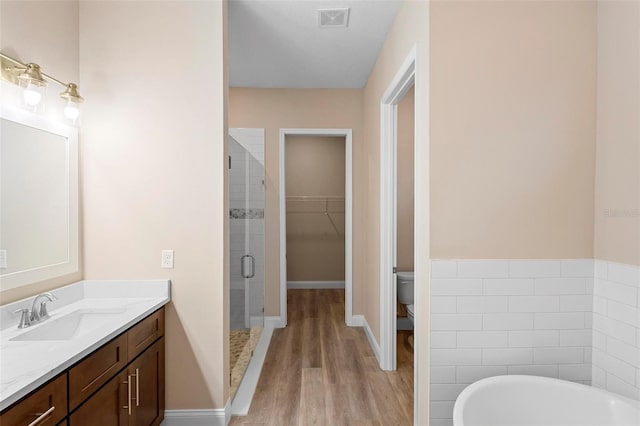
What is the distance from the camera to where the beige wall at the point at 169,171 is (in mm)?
2188

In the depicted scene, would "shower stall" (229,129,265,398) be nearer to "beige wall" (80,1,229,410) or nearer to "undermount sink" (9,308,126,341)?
"beige wall" (80,1,229,410)

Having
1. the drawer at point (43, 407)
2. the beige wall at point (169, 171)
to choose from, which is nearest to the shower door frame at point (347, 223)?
the beige wall at point (169, 171)

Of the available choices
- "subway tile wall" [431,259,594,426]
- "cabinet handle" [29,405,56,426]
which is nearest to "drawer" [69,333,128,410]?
"cabinet handle" [29,405,56,426]

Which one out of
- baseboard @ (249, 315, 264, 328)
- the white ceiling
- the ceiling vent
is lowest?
baseboard @ (249, 315, 264, 328)

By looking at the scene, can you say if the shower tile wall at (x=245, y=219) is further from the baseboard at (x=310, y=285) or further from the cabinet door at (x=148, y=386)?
the baseboard at (x=310, y=285)

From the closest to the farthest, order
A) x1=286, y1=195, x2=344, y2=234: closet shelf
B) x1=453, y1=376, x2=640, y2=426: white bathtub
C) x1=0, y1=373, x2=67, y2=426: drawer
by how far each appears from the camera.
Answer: x1=0, y1=373, x2=67, y2=426: drawer → x1=453, y1=376, x2=640, y2=426: white bathtub → x1=286, y1=195, x2=344, y2=234: closet shelf

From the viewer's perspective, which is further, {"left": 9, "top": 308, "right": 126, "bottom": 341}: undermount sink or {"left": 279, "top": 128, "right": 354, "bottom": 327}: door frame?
{"left": 279, "top": 128, "right": 354, "bottom": 327}: door frame

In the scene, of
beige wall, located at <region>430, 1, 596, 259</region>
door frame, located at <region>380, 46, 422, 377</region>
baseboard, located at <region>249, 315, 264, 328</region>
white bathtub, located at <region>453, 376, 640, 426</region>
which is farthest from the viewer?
baseboard, located at <region>249, 315, 264, 328</region>

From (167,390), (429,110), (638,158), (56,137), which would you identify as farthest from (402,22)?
(167,390)

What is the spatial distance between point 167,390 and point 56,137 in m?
1.64

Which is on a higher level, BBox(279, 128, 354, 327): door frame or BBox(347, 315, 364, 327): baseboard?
BBox(279, 128, 354, 327): door frame

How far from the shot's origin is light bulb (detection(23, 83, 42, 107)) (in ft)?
5.64

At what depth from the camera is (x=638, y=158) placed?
160 centimetres

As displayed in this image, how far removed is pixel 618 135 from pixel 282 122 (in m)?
3.12
